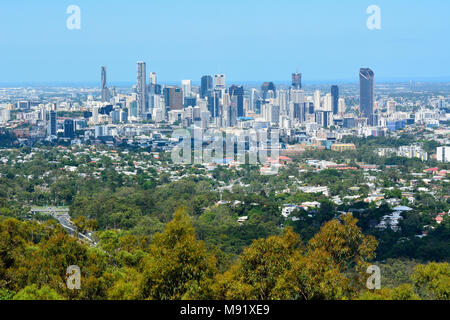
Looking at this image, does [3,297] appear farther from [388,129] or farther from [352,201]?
[388,129]

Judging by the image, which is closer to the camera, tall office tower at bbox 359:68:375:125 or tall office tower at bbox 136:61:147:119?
tall office tower at bbox 359:68:375:125

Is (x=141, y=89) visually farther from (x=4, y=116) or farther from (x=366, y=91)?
(x=366, y=91)

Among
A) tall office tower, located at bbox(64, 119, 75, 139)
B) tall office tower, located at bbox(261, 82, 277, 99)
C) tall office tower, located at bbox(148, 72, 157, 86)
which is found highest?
tall office tower, located at bbox(148, 72, 157, 86)

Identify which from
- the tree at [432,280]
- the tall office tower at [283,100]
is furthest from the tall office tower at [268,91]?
the tree at [432,280]

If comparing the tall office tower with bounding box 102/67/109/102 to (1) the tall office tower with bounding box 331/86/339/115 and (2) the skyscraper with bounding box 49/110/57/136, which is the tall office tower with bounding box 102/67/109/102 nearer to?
(2) the skyscraper with bounding box 49/110/57/136

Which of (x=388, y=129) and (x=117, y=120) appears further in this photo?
(x=117, y=120)
